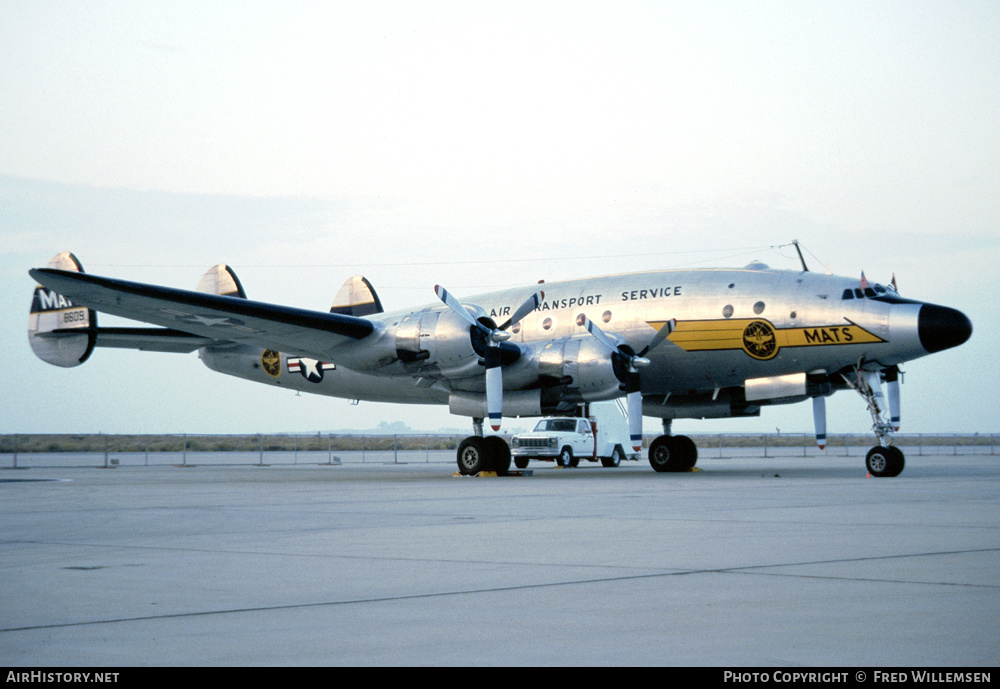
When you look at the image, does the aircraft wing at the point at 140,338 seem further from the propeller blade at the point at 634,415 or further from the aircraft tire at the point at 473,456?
the propeller blade at the point at 634,415

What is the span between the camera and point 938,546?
726 centimetres

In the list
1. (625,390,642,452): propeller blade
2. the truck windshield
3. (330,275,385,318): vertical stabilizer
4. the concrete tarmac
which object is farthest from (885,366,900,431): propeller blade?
(330,275,385,318): vertical stabilizer

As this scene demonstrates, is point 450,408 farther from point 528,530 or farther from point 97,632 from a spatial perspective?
point 97,632

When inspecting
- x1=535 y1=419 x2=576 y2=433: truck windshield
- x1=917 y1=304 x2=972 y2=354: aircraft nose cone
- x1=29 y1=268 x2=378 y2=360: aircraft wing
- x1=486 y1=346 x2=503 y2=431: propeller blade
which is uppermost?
x1=29 y1=268 x2=378 y2=360: aircraft wing

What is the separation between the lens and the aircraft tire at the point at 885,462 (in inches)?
778

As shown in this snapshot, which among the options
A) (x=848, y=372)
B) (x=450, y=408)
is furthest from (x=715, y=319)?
(x=450, y=408)

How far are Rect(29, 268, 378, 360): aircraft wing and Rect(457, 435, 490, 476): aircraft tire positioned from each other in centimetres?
363

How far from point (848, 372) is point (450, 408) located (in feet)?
29.8

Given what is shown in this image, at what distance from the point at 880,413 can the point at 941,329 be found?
7.48 feet

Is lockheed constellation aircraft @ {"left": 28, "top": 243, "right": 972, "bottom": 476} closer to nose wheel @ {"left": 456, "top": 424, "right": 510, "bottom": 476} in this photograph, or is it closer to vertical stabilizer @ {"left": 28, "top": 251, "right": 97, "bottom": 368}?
nose wheel @ {"left": 456, "top": 424, "right": 510, "bottom": 476}

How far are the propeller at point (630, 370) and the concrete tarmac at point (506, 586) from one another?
9.95 m

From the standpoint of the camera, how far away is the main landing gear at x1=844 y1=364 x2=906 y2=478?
19938mm

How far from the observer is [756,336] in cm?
2148

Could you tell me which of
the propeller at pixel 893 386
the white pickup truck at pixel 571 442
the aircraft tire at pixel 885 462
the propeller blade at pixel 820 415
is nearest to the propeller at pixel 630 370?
the propeller blade at pixel 820 415
